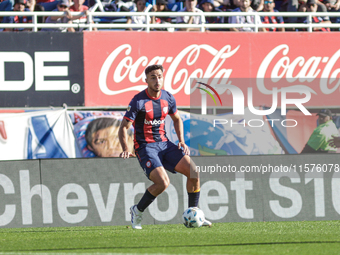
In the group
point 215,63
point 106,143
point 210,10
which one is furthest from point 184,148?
point 210,10

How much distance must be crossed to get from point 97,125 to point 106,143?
478 mm

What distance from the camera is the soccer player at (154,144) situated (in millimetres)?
7516

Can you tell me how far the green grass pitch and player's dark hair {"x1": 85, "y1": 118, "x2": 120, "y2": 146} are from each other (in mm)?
4900

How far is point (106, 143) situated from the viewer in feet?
42.8

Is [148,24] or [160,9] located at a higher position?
[160,9]

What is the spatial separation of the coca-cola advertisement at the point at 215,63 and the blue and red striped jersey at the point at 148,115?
5.76 meters

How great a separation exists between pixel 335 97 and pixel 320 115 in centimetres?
66

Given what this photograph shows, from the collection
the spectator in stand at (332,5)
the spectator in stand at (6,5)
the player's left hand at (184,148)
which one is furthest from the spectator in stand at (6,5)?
the spectator in stand at (332,5)

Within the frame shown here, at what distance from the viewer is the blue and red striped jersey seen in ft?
24.8

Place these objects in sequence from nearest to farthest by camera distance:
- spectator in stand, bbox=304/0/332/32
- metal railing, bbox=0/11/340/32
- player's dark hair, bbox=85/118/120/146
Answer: metal railing, bbox=0/11/340/32 < player's dark hair, bbox=85/118/120/146 < spectator in stand, bbox=304/0/332/32

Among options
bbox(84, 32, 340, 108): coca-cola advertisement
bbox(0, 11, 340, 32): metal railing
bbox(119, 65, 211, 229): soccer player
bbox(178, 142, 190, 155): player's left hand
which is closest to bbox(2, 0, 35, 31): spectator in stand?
bbox(0, 11, 340, 32): metal railing

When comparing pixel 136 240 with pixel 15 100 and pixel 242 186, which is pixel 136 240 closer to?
pixel 242 186

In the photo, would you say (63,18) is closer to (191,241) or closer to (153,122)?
(153,122)

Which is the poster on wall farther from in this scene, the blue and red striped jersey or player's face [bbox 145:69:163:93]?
player's face [bbox 145:69:163:93]
